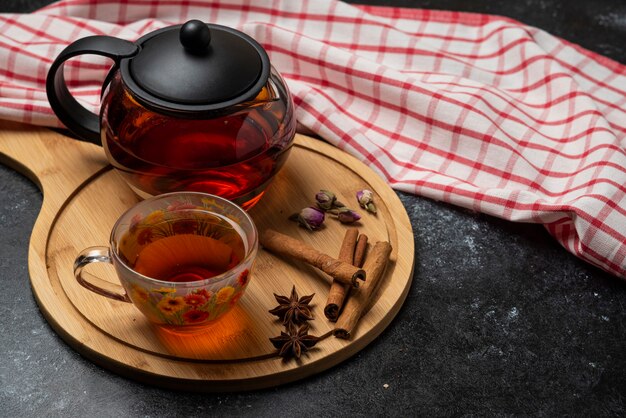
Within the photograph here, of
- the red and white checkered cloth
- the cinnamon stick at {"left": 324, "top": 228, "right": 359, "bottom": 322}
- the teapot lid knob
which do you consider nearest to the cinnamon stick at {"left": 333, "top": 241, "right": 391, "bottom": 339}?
the cinnamon stick at {"left": 324, "top": 228, "right": 359, "bottom": 322}

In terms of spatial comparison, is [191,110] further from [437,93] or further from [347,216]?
[437,93]

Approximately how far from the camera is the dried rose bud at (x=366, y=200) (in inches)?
56.7

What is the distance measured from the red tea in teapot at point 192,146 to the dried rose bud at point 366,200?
0.62 feet

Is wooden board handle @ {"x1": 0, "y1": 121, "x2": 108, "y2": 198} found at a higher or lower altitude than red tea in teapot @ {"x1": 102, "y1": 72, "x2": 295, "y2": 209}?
lower

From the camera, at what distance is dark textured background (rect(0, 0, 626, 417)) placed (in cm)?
119

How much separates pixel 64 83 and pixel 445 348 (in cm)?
76

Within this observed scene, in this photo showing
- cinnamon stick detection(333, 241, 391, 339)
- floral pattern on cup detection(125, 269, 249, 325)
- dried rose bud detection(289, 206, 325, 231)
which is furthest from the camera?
dried rose bud detection(289, 206, 325, 231)

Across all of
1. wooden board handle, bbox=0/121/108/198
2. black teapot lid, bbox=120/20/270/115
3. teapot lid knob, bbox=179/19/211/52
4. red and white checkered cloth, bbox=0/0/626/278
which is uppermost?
teapot lid knob, bbox=179/19/211/52

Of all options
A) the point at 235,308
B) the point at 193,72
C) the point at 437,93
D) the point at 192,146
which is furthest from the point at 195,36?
the point at 437,93

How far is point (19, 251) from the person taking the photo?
1.39m

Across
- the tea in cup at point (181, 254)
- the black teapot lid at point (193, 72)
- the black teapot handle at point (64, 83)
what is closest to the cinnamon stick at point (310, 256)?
the tea in cup at point (181, 254)

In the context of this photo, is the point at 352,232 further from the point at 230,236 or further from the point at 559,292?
the point at 559,292

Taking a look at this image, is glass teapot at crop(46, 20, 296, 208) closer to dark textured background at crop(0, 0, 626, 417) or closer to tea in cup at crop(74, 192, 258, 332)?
tea in cup at crop(74, 192, 258, 332)

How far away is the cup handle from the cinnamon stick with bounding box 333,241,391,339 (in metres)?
0.32
